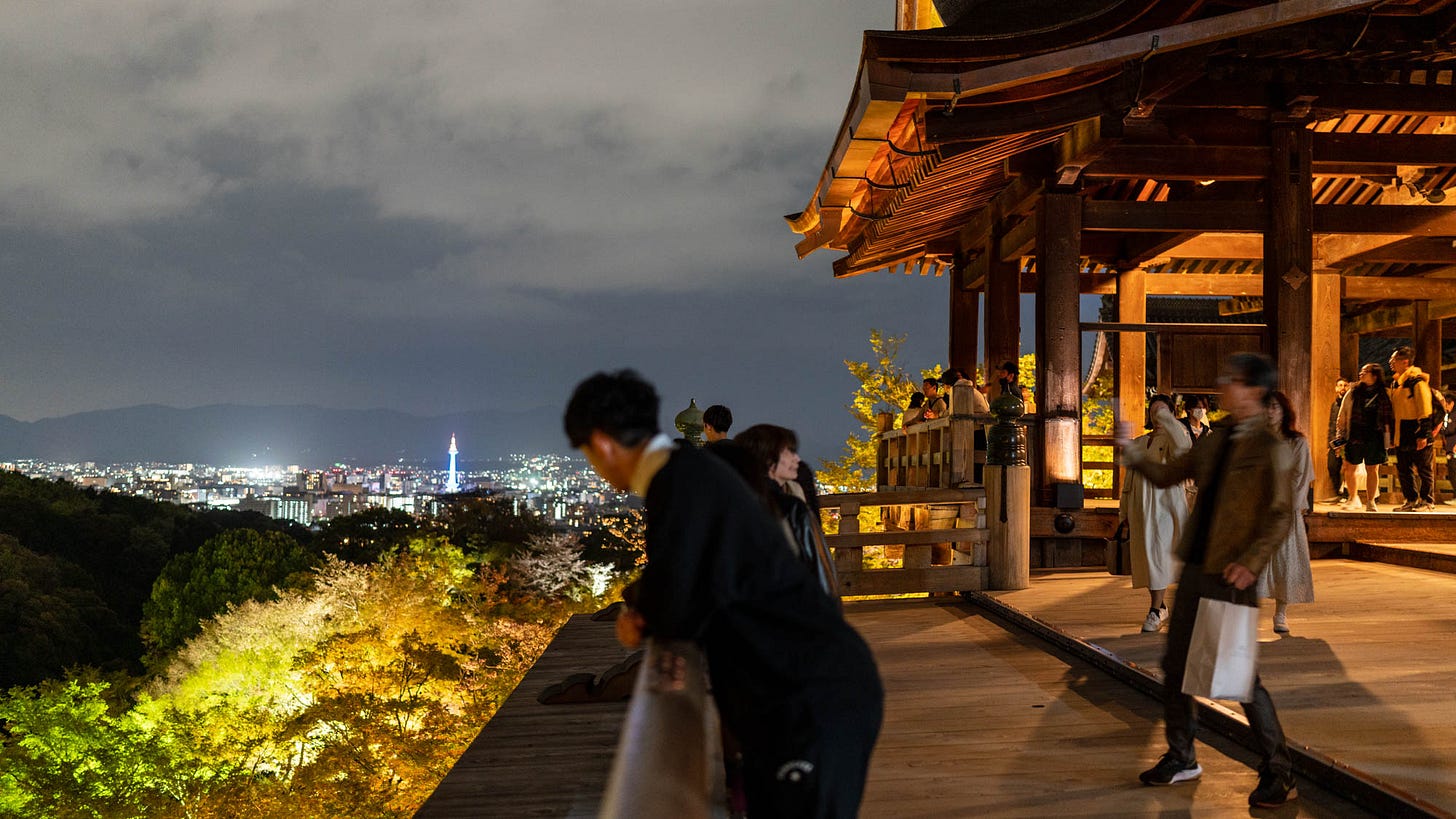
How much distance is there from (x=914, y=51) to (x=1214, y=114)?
14.5 feet

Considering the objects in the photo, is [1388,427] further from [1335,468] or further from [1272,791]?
[1272,791]

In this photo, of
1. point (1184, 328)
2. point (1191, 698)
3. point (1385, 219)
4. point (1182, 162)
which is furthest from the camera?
point (1385, 219)

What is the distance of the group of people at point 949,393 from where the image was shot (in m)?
10.6

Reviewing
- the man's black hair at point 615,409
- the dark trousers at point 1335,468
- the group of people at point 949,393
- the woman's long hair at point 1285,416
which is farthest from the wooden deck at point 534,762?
the dark trousers at point 1335,468

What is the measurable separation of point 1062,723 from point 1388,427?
808cm

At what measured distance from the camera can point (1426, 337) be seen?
645 inches

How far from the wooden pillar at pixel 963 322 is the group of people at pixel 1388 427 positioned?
578 centimetres

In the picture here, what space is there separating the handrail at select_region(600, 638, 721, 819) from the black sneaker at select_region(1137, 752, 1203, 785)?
3106mm

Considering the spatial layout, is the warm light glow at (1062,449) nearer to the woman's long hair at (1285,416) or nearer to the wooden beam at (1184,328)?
the wooden beam at (1184,328)

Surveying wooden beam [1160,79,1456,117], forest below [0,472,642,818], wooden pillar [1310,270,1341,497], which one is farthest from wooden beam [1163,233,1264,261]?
forest below [0,472,642,818]

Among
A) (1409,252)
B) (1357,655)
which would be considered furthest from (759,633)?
(1409,252)

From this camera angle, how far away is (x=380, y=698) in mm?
25125

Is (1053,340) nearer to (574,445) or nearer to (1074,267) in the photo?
(1074,267)

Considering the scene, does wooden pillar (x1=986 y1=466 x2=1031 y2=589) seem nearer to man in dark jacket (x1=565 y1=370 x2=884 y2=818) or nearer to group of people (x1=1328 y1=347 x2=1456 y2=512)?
group of people (x1=1328 y1=347 x2=1456 y2=512)
